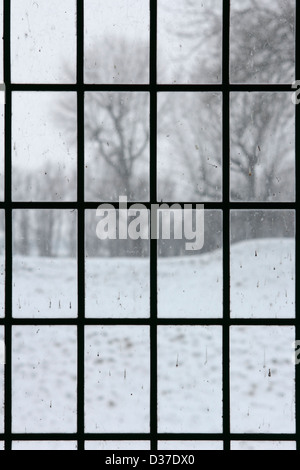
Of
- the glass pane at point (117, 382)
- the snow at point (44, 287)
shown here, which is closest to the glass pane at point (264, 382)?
the glass pane at point (117, 382)

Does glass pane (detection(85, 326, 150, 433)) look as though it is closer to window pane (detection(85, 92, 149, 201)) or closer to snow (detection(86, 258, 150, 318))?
snow (detection(86, 258, 150, 318))

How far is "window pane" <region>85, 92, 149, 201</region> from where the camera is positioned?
1.96 metres

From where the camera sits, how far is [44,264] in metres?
1.98

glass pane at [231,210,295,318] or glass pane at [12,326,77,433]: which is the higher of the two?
glass pane at [231,210,295,318]

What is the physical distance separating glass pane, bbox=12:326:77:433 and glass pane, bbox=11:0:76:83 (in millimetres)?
920

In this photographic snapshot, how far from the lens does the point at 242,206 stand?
6.43ft

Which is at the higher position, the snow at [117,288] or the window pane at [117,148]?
the window pane at [117,148]

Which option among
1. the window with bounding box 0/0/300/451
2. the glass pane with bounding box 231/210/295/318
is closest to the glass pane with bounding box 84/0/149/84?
the window with bounding box 0/0/300/451

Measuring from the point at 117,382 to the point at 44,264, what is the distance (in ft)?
1.67

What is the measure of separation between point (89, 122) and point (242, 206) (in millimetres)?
632
